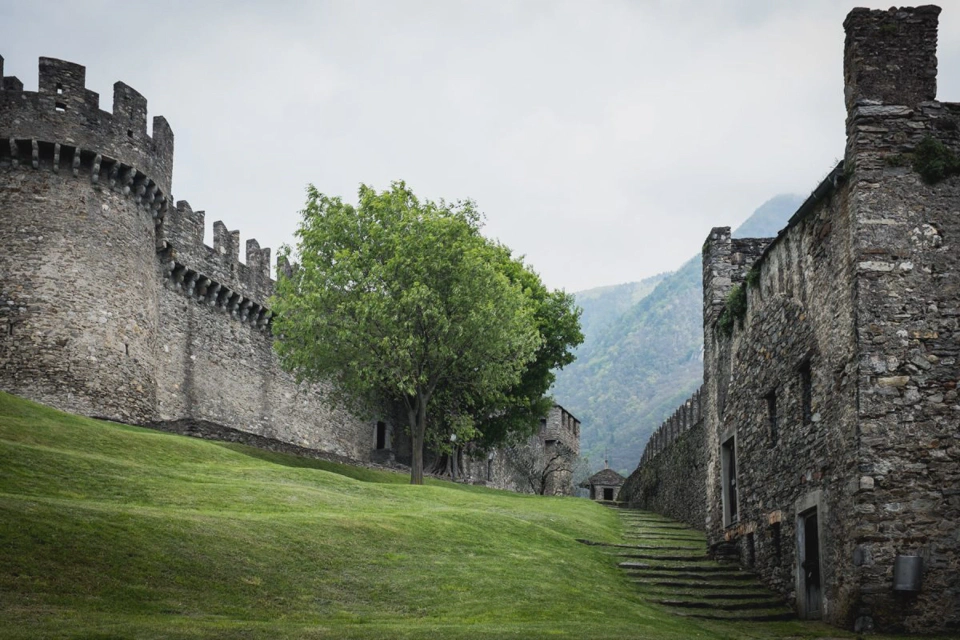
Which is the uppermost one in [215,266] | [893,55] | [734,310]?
[215,266]

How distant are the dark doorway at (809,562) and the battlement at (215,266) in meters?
30.7

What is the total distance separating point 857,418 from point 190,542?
978cm

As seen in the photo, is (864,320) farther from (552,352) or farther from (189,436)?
(552,352)

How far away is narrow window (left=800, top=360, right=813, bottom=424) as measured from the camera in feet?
57.8

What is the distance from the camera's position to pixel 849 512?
1529 cm

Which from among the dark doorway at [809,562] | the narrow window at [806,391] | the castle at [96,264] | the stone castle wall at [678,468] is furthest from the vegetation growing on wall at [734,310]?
the castle at [96,264]

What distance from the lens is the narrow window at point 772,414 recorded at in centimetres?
1950

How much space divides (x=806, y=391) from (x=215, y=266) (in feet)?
108

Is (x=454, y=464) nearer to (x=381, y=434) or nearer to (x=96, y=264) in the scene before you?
(x=381, y=434)

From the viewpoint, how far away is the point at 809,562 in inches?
685

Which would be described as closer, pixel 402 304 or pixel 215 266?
pixel 402 304

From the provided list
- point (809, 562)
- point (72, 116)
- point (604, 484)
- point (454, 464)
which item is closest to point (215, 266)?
point (72, 116)

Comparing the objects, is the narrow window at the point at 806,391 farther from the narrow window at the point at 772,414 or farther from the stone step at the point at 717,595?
the stone step at the point at 717,595

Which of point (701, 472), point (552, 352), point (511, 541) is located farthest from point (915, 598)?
point (552, 352)
